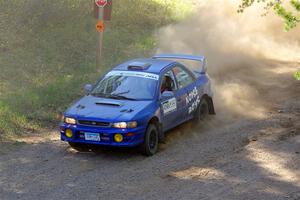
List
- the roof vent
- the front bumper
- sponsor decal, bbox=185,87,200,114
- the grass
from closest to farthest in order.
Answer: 1. the front bumper
2. the roof vent
3. sponsor decal, bbox=185,87,200,114
4. the grass

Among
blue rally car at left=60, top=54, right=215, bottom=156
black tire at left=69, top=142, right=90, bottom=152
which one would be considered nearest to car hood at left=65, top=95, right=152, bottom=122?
blue rally car at left=60, top=54, right=215, bottom=156

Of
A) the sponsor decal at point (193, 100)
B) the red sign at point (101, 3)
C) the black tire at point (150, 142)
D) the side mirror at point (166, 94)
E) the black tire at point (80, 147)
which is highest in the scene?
the red sign at point (101, 3)

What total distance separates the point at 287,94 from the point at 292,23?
6630 millimetres

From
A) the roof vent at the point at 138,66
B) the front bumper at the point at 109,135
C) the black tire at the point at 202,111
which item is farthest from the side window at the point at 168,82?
the front bumper at the point at 109,135

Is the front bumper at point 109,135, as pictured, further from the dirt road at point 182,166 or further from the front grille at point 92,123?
the dirt road at point 182,166

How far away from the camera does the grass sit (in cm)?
1423

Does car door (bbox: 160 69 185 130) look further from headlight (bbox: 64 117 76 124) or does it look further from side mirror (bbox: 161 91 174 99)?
headlight (bbox: 64 117 76 124)

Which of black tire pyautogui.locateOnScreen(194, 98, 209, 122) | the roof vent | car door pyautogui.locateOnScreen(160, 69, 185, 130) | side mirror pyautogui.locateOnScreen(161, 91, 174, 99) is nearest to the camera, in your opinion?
side mirror pyautogui.locateOnScreen(161, 91, 174, 99)

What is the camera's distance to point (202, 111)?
44.2 ft

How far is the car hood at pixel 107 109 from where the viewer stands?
10.6 metres

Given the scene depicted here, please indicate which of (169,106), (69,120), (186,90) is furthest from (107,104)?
(186,90)

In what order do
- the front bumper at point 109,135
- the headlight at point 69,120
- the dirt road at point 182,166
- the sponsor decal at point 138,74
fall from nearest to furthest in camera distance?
the dirt road at point 182,166
the front bumper at point 109,135
the headlight at point 69,120
the sponsor decal at point 138,74

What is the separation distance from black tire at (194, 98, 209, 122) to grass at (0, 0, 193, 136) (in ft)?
11.2

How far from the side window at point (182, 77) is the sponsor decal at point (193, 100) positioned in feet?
0.79
